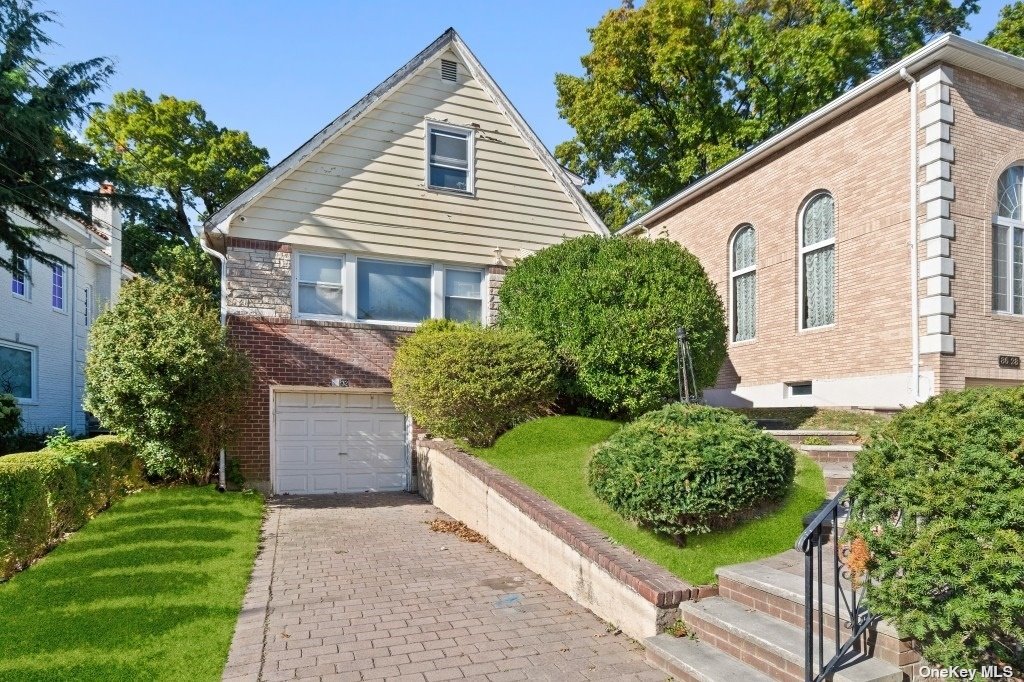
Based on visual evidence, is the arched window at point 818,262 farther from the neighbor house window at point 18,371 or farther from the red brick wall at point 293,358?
the neighbor house window at point 18,371

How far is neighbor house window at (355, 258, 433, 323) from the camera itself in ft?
43.4

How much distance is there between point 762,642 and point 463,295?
33.8ft

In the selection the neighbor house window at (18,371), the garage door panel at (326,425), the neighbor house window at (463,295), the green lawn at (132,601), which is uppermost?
the neighbor house window at (463,295)

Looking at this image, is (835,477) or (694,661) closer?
(694,661)

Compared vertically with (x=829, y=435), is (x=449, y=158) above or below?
above

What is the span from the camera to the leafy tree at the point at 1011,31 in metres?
A: 19.5

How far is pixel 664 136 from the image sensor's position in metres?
23.8

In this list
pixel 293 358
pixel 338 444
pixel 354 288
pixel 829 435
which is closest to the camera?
pixel 829 435

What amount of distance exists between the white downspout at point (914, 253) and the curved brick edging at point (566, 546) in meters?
6.62

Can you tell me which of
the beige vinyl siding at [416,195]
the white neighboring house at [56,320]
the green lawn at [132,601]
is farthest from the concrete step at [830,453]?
the white neighboring house at [56,320]

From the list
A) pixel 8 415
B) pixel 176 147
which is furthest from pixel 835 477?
pixel 176 147

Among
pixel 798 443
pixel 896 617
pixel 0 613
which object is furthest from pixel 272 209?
pixel 896 617

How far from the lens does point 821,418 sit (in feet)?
36.9

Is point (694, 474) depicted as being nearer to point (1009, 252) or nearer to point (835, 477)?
point (835, 477)
